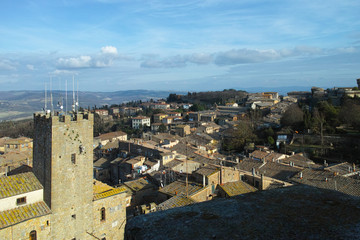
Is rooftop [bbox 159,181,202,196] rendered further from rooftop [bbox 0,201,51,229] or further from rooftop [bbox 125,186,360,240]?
rooftop [bbox 125,186,360,240]

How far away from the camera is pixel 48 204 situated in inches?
475

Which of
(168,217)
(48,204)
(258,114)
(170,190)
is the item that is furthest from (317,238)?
(258,114)

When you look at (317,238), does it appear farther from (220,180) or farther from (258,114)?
(258,114)

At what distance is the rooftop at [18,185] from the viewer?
11.4 meters

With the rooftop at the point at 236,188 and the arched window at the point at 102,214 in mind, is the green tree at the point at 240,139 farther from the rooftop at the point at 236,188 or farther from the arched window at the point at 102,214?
the arched window at the point at 102,214

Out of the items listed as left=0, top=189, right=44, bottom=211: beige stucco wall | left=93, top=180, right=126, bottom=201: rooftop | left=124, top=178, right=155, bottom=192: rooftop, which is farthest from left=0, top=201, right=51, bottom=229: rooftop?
left=124, top=178, right=155, bottom=192: rooftop

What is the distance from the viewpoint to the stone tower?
1208 cm

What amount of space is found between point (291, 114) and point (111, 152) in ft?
100.0

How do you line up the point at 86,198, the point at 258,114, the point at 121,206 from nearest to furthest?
the point at 86,198, the point at 121,206, the point at 258,114

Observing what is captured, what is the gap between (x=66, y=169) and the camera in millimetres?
12430

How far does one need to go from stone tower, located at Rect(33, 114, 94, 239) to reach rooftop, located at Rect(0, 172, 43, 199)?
312 millimetres

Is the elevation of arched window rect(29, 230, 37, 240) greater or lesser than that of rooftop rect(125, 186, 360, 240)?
lesser

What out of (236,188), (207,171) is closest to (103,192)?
(207,171)

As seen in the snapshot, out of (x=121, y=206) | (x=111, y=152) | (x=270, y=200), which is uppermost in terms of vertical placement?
(x=270, y=200)
